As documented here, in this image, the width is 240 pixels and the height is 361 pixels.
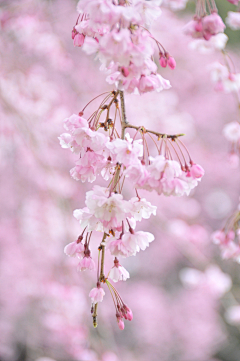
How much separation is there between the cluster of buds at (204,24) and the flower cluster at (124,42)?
1.01 feet

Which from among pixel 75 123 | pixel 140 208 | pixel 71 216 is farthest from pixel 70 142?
pixel 71 216

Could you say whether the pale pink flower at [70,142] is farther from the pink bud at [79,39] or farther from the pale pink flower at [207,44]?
the pale pink flower at [207,44]

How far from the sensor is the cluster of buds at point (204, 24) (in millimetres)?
1042

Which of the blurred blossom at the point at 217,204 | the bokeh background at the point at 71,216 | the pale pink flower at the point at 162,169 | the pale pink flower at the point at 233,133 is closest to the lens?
the pale pink flower at the point at 162,169

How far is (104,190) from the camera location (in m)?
0.86

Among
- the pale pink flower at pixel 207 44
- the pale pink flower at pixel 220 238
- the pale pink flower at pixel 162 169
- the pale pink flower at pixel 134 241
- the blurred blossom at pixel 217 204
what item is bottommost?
the pale pink flower at pixel 134 241

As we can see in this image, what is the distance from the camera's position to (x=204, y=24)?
106 cm

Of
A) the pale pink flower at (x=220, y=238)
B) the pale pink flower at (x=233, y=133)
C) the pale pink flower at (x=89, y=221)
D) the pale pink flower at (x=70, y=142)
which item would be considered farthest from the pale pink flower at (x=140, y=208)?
the pale pink flower at (x=233, y=133)

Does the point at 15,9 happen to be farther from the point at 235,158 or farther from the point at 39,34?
the point at 235,158

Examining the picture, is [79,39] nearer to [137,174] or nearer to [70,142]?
[70,142]

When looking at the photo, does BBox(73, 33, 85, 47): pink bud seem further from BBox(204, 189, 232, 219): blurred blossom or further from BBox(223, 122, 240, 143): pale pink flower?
BBox(204, 189, 232, 219): blurred blossom

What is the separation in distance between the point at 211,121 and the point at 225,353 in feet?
12.6

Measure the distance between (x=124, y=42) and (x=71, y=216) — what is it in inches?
90.5

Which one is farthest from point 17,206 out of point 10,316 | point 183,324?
point 183,324
